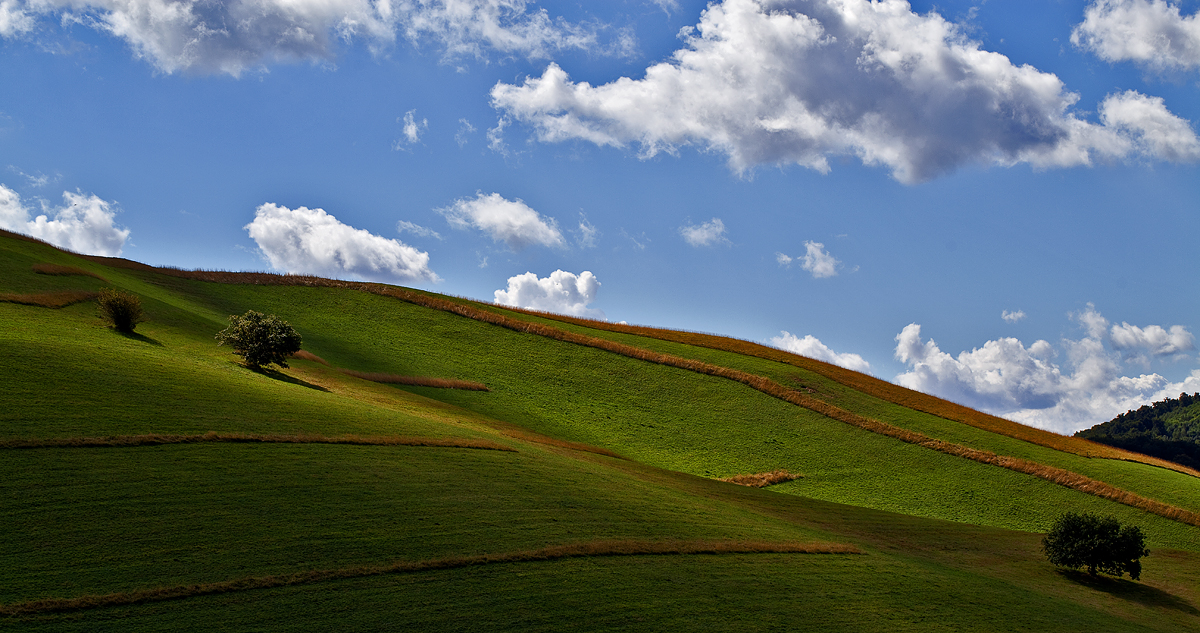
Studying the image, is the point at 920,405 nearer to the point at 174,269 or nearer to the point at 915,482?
the point at 915,482

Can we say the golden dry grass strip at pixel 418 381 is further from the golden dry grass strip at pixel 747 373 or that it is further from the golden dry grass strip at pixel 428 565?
the golden dry grass strip at pixel 428 565

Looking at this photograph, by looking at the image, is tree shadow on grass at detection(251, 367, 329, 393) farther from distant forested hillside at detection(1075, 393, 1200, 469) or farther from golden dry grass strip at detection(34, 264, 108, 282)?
distant forested hillside at detection(1075, 393, 1200, 469)

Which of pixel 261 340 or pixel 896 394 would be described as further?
pixel 896 394

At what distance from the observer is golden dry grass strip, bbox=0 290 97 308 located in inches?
1536

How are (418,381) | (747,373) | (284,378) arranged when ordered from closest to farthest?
(284,378) → (418,381) → (747,373)

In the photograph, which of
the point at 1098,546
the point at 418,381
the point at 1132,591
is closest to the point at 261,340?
the point at 418,381

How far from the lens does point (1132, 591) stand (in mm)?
29828

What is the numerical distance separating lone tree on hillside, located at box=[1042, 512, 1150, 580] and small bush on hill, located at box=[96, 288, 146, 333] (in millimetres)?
45516

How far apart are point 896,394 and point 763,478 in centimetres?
2500

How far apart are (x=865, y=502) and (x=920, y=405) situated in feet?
72.1

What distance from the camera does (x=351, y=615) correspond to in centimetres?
1542

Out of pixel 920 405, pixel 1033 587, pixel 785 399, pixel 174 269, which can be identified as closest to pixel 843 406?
pixel 785 399

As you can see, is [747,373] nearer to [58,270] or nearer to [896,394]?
[896,394]

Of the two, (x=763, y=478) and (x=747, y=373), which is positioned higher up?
(x=747, y=373)
